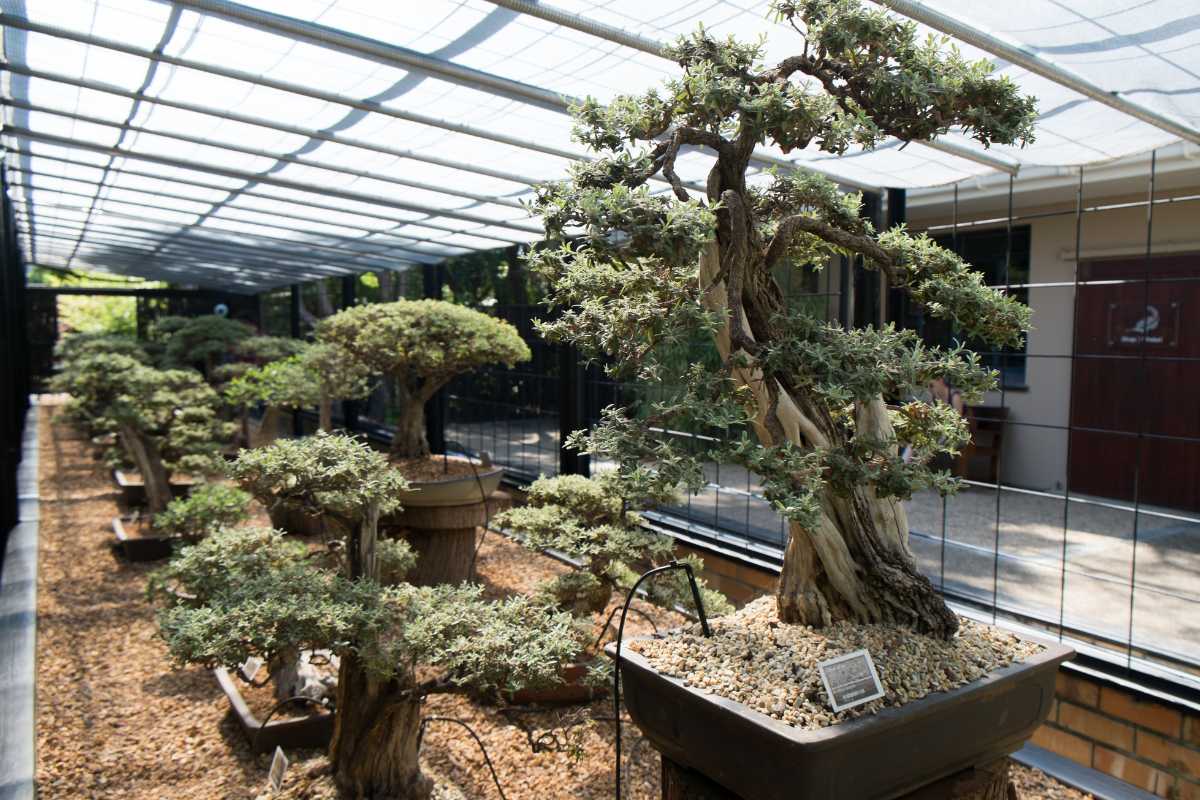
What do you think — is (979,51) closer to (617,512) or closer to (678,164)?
(678,164)

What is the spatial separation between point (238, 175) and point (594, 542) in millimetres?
3550

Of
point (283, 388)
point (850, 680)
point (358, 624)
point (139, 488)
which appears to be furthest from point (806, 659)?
point (139, 488)

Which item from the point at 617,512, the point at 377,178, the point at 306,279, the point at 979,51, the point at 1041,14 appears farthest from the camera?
the point at 306,279

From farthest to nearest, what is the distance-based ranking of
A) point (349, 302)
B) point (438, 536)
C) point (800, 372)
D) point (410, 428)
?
point (349, 302), point (410, 428), point (438, 536), point (800, 372)

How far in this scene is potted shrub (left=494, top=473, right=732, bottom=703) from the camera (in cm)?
341

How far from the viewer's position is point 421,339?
15.9 feet

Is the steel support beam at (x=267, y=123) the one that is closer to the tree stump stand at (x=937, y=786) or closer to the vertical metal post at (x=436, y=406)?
the tree stump stand at (x=937, y=786)

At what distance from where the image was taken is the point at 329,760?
266cm

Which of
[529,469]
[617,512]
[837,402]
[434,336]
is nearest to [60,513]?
[529,469]

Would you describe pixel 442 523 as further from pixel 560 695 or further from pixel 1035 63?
pixel 1035 63

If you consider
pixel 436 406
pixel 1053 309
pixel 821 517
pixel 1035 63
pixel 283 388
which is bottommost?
pixel 436 406

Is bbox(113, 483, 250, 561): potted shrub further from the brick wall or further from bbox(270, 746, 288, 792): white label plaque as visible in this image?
the brick wall

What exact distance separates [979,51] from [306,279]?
1046 centimetres

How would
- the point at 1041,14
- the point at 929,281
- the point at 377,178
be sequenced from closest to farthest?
the point at 929,281 < the point at 1041,14 < the point at 377,178
